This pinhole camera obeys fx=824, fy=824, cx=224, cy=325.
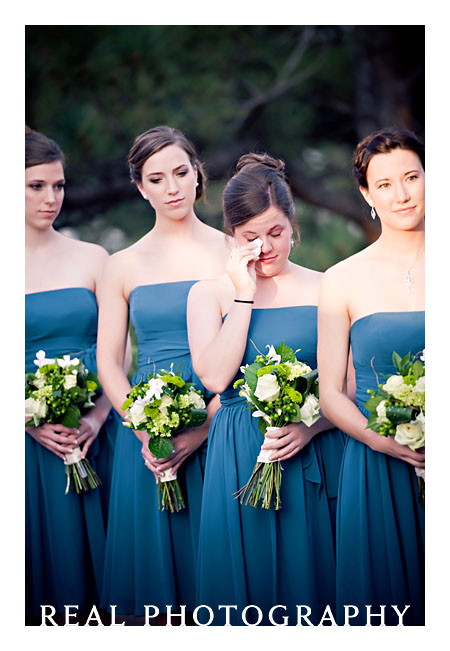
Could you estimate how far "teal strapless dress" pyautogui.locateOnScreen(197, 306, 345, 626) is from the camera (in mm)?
3863

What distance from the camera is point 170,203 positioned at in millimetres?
4371

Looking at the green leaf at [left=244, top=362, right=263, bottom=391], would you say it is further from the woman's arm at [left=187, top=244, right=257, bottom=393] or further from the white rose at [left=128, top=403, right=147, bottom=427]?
the white rose at [left=128, top=403, right=147, bottom=427]

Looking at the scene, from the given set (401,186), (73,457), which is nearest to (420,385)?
(401,186)

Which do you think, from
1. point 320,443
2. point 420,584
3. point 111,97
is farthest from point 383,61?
point 420,584

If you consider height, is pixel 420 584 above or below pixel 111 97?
below

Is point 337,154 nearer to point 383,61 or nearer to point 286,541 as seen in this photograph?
point 383,61

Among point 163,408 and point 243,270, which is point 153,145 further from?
point 163,408

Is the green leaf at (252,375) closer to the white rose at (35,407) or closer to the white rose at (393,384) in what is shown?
the white rose at (393,384)

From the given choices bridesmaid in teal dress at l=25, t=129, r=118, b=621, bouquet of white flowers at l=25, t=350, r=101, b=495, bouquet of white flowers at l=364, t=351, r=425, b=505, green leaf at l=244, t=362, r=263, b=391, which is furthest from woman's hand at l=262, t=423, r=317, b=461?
bridesmaid in teal dress at l=25, t=129, r=118, b=621

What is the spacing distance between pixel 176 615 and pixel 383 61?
536 cm

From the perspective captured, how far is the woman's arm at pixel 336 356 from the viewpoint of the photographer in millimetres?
3748

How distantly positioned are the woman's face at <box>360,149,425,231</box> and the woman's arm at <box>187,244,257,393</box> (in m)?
0.67

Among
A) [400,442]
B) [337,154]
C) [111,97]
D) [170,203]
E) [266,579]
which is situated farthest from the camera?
[337,154]

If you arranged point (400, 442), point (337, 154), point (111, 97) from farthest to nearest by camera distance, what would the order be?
point (337, 154) < point (111, 97) < point (400, 442)
